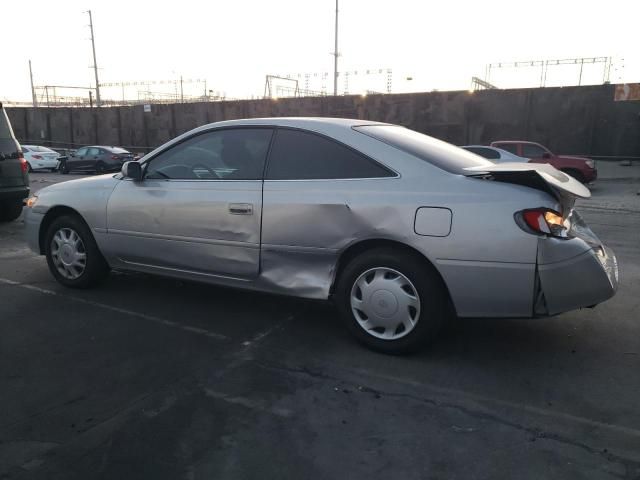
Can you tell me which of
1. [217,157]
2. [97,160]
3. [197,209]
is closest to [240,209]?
[197,209]

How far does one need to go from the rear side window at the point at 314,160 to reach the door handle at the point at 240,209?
0.87ft

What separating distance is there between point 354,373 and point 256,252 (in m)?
1.19

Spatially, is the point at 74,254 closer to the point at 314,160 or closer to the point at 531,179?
the point at 314,160

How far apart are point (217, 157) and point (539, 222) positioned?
8.21 ft

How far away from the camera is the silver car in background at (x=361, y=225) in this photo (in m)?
3.25

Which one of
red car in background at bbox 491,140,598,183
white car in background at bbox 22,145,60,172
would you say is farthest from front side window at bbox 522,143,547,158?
white car in background at bbox 22,145,60,172

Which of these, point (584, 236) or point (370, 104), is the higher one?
point (370, 104)

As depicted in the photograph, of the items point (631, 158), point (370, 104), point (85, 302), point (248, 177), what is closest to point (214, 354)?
point (248, 177)

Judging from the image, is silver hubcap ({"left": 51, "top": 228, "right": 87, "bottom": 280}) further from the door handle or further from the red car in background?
the red car in background

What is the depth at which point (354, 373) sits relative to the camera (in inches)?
135

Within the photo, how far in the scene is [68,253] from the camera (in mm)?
5082

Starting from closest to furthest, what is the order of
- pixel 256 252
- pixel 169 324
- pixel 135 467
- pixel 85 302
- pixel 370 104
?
1. pixel 135 467
2. pixel 256 252
3. pixel 169 324
4. pixel 85 302
5. pixel 370 104

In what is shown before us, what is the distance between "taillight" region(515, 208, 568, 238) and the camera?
318 centimetres

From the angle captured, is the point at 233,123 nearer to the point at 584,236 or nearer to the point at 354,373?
the point at 354,373
